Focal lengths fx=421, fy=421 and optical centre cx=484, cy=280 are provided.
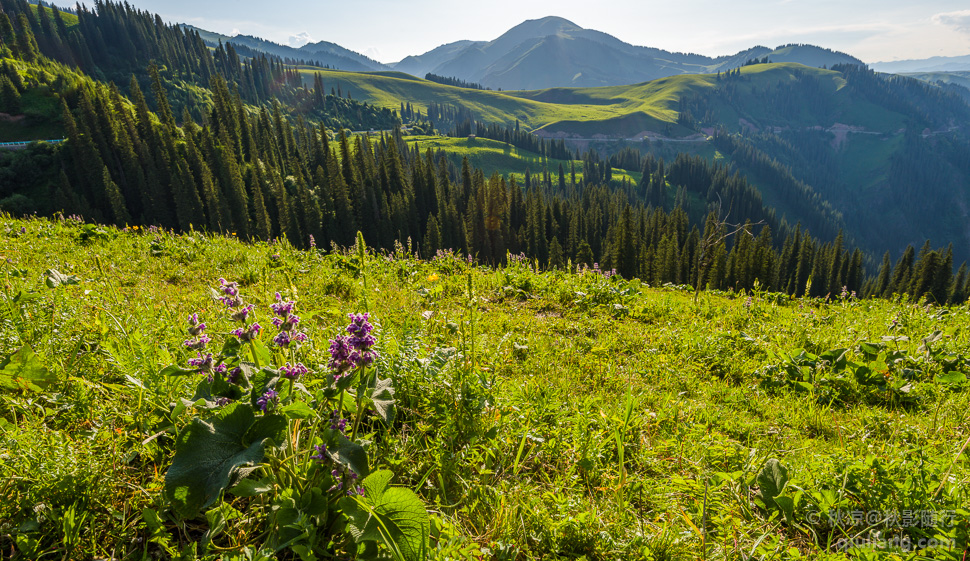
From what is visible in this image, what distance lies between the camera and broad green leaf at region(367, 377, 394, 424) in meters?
2.56

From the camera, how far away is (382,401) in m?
2.64

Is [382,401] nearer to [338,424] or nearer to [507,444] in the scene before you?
[338,424]

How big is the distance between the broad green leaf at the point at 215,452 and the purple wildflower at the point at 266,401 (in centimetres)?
5

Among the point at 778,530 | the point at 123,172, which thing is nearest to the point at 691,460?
the point at 778,530

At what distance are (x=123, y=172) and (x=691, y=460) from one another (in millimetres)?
113913

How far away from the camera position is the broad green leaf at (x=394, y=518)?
2.35 m

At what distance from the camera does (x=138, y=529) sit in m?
2.66

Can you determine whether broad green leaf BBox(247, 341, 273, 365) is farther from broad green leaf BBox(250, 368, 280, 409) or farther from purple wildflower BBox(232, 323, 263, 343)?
broad green leaf BBox(250, 368, 280, 409)

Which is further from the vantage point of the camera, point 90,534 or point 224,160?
point 224,160

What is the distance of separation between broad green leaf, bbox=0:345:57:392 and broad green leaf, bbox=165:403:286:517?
6.04 ft

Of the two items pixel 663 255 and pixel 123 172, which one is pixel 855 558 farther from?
pixel 123 172

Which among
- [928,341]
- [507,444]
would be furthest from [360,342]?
[928,341]

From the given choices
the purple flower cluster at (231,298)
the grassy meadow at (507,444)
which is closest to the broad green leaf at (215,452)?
the grassy meadow at (507,444)

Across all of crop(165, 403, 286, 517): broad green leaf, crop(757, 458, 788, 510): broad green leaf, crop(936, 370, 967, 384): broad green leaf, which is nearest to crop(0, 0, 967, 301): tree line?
crop(936, 370, 967, 384): broad green leaf
